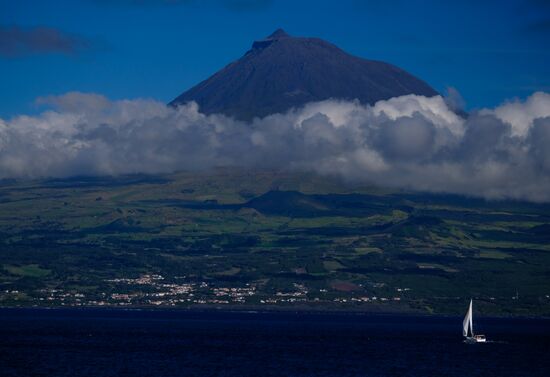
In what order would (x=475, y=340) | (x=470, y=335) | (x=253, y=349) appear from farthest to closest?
(x=470, y=335), (x=475, y=340), (x=253, y=349)

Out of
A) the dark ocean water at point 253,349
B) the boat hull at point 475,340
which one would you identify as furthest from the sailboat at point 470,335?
the dark ocean water at point 253,349

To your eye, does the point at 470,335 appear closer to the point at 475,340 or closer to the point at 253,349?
the point at 475,340

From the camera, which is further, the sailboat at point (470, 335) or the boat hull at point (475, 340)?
the sailboat at point (470, 335)

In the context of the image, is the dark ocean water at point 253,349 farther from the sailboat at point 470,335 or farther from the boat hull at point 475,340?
the sailboat at point 470,335

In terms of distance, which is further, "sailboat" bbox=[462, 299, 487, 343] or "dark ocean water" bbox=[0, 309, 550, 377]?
"sailboat" bbox=[462, 299, 487, 343]

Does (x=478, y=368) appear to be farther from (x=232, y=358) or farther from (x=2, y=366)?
(x=2, y=366)

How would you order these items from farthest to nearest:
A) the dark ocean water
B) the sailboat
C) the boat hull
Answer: the sailboat < the boat hull < the dark ocean water

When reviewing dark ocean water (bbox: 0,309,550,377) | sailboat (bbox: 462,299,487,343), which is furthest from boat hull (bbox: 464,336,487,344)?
dark ocean water (bbox: 0,309,550,377)

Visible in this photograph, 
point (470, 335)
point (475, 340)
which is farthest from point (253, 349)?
point (470, 335)

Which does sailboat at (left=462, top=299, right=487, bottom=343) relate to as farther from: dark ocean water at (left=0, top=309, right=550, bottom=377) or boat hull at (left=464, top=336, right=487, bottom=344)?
dark ocean water at (left=0, top=309, right=550, bottom=377)
